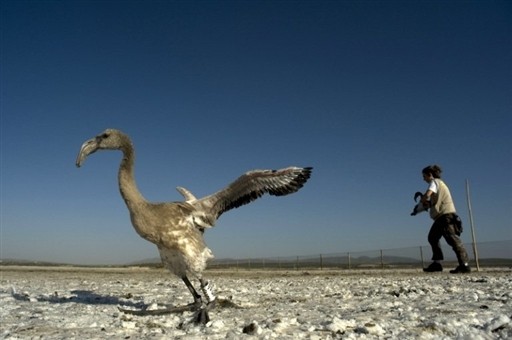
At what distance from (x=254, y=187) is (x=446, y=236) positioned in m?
6.82

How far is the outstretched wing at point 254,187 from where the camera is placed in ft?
26.4

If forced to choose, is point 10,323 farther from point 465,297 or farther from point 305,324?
point 465,297

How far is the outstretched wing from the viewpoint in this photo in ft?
26.4

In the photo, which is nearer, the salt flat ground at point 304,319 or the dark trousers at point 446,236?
the salt flat ground at point 304,319

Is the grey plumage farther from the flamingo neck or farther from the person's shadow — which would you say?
the person's shadow

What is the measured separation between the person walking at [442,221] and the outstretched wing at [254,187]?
574 cm

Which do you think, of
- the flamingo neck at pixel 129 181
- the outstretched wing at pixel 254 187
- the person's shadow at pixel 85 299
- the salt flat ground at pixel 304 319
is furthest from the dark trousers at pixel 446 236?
the flamingo neck at pixel 129 181

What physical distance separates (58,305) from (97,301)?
93cm

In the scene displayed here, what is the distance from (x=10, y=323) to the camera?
6.00 m

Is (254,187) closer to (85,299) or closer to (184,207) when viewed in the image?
(184,207)

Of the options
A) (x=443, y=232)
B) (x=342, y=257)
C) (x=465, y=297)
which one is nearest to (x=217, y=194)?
(x=465, y=297)

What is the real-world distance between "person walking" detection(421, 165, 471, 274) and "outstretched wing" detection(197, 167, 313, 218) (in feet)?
18.8

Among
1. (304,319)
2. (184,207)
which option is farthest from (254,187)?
(304,319)

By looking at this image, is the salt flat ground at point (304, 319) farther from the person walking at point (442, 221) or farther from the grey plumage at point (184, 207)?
the person walking at point (442, 221)
